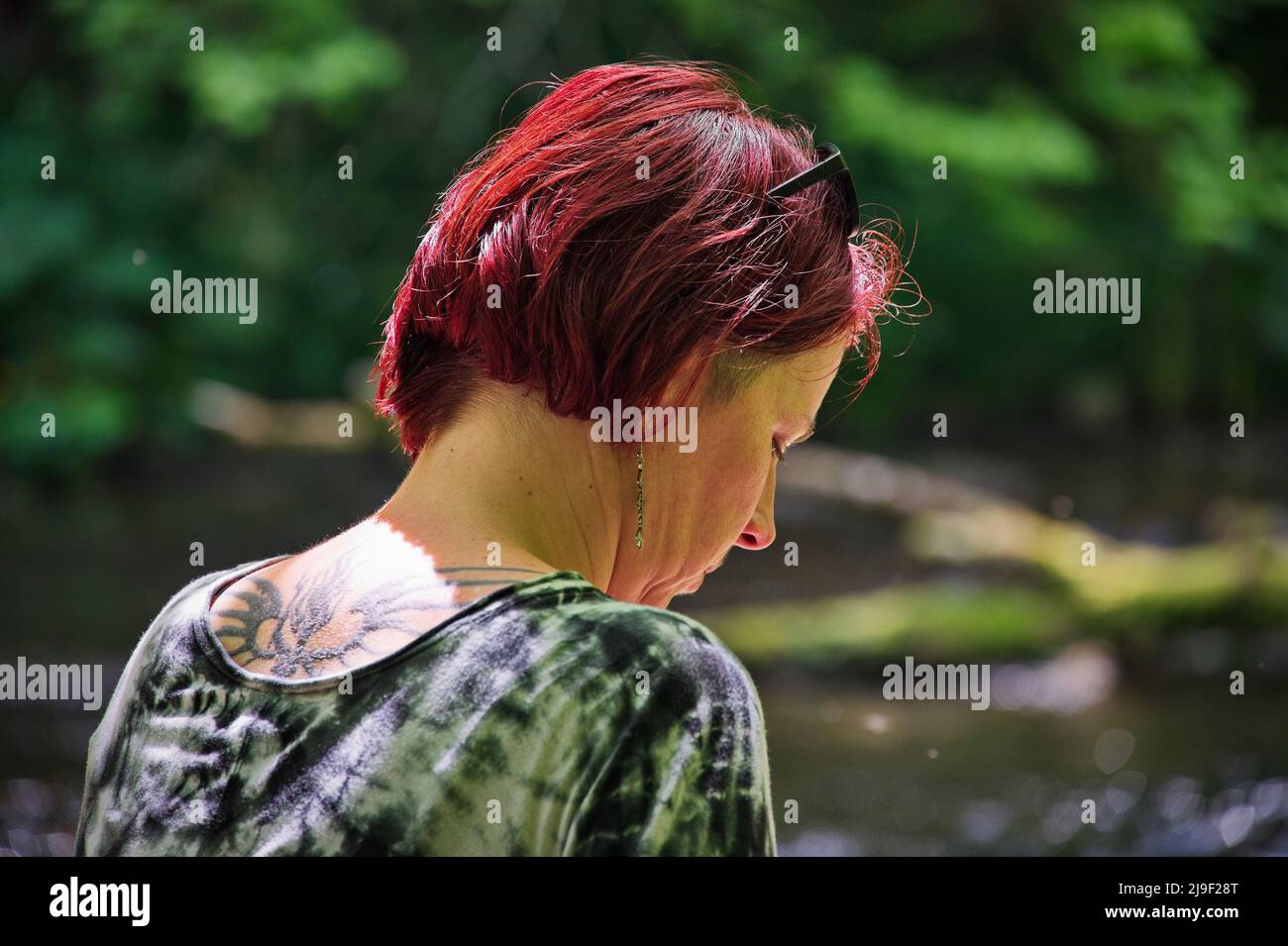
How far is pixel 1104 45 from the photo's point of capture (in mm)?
8086

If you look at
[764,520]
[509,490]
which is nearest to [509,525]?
[509,490]

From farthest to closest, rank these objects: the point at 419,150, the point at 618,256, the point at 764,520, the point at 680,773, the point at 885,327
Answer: the point at 885,327 < the point at 419,150 < the point at 764,520 < the point at 618,256 < the point at 680,773

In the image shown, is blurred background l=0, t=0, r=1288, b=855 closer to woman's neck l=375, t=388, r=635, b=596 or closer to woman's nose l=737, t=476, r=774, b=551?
woman's nose l=737, t=476, r=774, b=551

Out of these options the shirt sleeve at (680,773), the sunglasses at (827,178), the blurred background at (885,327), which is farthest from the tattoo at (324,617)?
the blurred background at (885,327)

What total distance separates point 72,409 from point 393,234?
2171 mm

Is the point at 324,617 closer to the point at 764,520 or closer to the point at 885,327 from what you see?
the point at 764,520

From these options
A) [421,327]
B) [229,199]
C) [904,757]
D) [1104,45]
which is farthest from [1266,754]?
[229,199]

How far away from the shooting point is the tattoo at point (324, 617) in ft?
2.57

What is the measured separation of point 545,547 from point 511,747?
0.18m

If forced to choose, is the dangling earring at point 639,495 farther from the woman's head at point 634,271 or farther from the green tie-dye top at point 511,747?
the green tie-dye top at point 511,747

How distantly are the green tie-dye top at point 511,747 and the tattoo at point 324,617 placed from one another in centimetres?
2

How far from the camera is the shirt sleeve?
2.37ft

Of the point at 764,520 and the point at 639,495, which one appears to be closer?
the point at 639,495

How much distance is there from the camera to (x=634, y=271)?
84cm
